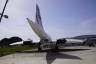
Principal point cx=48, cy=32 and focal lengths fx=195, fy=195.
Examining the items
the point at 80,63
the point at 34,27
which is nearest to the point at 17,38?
the point at 34,27

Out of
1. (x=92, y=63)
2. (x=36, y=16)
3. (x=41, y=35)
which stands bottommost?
(x=92, y=63)

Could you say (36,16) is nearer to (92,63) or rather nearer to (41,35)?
(41,35)

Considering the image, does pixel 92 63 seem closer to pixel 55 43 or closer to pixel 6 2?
pixel 6 2

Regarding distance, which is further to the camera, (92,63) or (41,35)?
(41,35)

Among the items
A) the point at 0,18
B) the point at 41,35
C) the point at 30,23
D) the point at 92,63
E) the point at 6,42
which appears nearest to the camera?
the point at 0,18

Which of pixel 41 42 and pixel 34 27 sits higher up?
pixel 34 27

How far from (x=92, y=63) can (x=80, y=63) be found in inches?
40.2

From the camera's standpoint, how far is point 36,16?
145ft

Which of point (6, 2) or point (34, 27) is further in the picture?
point (34, 27)

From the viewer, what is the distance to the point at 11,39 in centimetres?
15988

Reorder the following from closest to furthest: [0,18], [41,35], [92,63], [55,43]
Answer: [0,18]
[92,63]
[41,35]
[55,43]

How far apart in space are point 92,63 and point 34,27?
68.7 ft

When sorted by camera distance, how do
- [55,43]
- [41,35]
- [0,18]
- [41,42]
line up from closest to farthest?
[0,18], [41,35], [41,42], [55,43]

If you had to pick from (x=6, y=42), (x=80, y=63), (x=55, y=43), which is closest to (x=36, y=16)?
(x=55, y=43)
